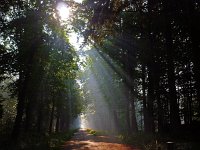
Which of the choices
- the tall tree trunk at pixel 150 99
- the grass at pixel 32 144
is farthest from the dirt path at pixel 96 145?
the tall tree trunk at pixel 150 99

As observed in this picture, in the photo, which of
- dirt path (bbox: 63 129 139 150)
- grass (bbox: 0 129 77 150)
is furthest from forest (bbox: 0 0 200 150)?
dirt path (bbox: 63 129 139 150)

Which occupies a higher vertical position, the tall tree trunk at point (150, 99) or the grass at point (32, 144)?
the tall tree trunk at point (150, 99)

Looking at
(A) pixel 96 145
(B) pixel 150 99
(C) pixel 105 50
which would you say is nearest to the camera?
(A) pixel 96 145

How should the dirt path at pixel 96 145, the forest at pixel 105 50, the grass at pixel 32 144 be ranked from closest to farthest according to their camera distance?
the forest at pixel 105 50 → the grass at pixel 32 144 → the dirt path at pixel 96 145

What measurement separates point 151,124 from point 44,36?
13621 mm

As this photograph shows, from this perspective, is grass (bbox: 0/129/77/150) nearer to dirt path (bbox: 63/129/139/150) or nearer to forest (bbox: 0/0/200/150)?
forest (bbox: 0/0/200/150)

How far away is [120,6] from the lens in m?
14.0

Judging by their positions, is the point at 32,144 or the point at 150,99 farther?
the point at 150,99

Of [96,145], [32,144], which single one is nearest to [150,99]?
[96,145]

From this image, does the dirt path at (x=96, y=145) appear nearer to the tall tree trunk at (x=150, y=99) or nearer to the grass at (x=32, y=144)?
the grass at (x=32, y=144)

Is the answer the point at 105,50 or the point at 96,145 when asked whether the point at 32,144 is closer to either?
the point at 96,145

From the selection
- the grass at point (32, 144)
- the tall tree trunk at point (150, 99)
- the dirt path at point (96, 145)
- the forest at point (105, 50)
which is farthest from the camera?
the tall tree trunk at point (150, 99)

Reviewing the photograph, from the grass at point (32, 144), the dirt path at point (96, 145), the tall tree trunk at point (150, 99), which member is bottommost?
the dirt path at point (96, 145)

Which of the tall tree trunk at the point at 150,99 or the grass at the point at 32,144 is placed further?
the tall tree trunk at the point at 150,99
